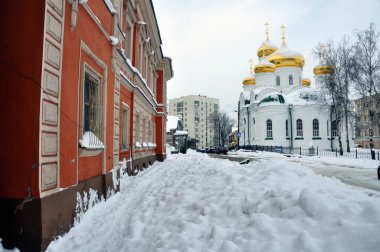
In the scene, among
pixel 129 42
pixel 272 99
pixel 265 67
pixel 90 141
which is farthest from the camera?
pixel 265 67

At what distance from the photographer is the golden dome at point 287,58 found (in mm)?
40156

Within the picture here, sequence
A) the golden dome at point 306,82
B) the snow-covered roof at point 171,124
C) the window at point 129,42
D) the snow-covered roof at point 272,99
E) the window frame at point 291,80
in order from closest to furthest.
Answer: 1. the window at point 129,42
2. the snow-covered roof at point 272,99
3. the window frame at point 291,80
4. the golden dome at point 306,82
5. the snow-covered roof at point 171,124

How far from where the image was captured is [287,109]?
1398 inches

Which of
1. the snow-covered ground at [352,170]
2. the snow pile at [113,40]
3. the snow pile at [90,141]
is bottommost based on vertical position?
the snow-covered ground at [352,170]

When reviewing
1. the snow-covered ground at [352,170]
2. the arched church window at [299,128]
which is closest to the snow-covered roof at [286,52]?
the arched church window at [299,128]

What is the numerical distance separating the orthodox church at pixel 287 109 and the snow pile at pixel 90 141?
95.9ft

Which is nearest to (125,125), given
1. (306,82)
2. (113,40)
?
(113,40)

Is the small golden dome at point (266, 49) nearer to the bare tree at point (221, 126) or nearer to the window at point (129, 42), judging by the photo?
the bare tree at point (221, 126)

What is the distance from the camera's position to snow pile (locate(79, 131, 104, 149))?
4.54 meters

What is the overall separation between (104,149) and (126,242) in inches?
101

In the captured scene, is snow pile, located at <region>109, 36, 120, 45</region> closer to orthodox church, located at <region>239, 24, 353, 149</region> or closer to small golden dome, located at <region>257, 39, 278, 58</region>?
orthodox church, located at <region>239, 24, 353, 149</region>

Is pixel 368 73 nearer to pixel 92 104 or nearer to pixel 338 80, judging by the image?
pixel 338 80

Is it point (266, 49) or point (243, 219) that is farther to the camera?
point (266, 49)

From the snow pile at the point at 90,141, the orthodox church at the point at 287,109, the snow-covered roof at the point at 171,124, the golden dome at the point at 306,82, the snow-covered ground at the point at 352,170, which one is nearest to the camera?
the snow pile at the point at 90,141
